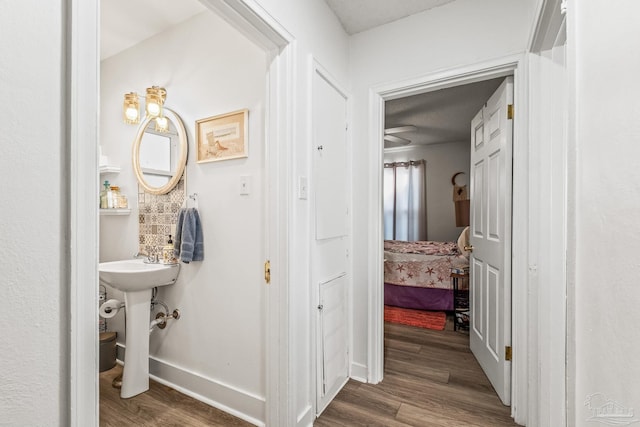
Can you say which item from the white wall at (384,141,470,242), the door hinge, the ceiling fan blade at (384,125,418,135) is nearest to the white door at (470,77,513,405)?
the door hinge

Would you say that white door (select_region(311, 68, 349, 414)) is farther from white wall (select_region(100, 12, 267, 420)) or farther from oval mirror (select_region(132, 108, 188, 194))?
oval mirror (select_region(132, 108, 188, 194))

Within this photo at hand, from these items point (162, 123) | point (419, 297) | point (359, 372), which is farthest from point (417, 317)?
point (162, 123)

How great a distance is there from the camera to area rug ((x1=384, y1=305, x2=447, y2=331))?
3.16 m

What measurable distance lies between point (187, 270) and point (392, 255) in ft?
8.20

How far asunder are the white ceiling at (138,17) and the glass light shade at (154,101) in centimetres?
45

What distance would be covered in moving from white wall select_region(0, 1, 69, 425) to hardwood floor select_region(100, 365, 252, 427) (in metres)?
1.28

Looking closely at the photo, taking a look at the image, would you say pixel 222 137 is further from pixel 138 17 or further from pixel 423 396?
pixel 423 396

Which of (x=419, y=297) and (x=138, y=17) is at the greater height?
(x=138, y=17)

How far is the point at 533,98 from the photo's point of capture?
161 centimetres

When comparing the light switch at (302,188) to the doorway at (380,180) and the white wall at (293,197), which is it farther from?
the doorway at (380,180)

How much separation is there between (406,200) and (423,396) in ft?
16.3

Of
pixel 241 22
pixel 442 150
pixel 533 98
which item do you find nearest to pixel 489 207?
pixel 533 98

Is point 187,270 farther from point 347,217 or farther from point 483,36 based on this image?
point 483,36

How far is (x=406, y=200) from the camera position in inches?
255
